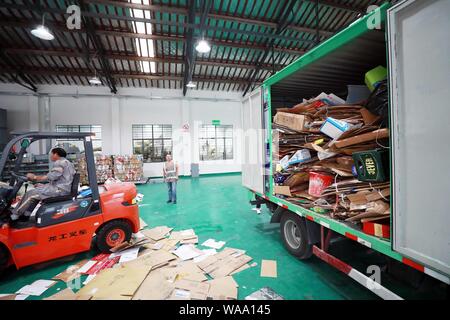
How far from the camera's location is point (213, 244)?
161 inches

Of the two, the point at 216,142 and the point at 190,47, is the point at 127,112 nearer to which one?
the point at 216,142

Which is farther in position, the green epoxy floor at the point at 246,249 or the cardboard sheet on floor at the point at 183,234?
the cardboard sheet on floor at the point at 183,234

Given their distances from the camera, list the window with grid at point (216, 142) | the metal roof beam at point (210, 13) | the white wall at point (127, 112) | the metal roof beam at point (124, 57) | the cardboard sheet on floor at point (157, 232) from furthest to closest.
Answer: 1. the window with grid at point (216, 142)
2. the white wall at point (127, 112)
3. the metal roof beam at point (124, 57)
4. the metal roof beam at point (210, 13)
5. the cardboard sheet on floor at point (157, 232)

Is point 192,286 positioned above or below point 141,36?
below

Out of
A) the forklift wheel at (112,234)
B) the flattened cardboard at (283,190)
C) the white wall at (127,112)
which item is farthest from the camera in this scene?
the white wall at (127,112)

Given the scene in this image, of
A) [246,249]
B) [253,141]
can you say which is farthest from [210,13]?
[246,249]

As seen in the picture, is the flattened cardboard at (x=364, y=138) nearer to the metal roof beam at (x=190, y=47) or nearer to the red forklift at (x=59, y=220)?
the red forklift at (x=59, y=220)

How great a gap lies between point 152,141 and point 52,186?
34.9ft

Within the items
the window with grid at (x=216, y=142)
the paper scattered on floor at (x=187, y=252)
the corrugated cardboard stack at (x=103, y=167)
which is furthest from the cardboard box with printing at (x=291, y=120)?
the corrugated cardboard stack at (x=103, y=167)

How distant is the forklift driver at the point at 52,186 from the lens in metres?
3.12

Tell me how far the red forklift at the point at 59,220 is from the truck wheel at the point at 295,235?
2979mm

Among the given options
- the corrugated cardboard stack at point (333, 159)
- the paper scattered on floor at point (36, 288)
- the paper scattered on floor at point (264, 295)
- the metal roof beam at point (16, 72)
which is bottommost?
the paper scattered on floor at point (264, 295)

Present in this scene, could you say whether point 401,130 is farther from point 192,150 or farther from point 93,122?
point 93,122

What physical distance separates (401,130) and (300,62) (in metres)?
1.77
